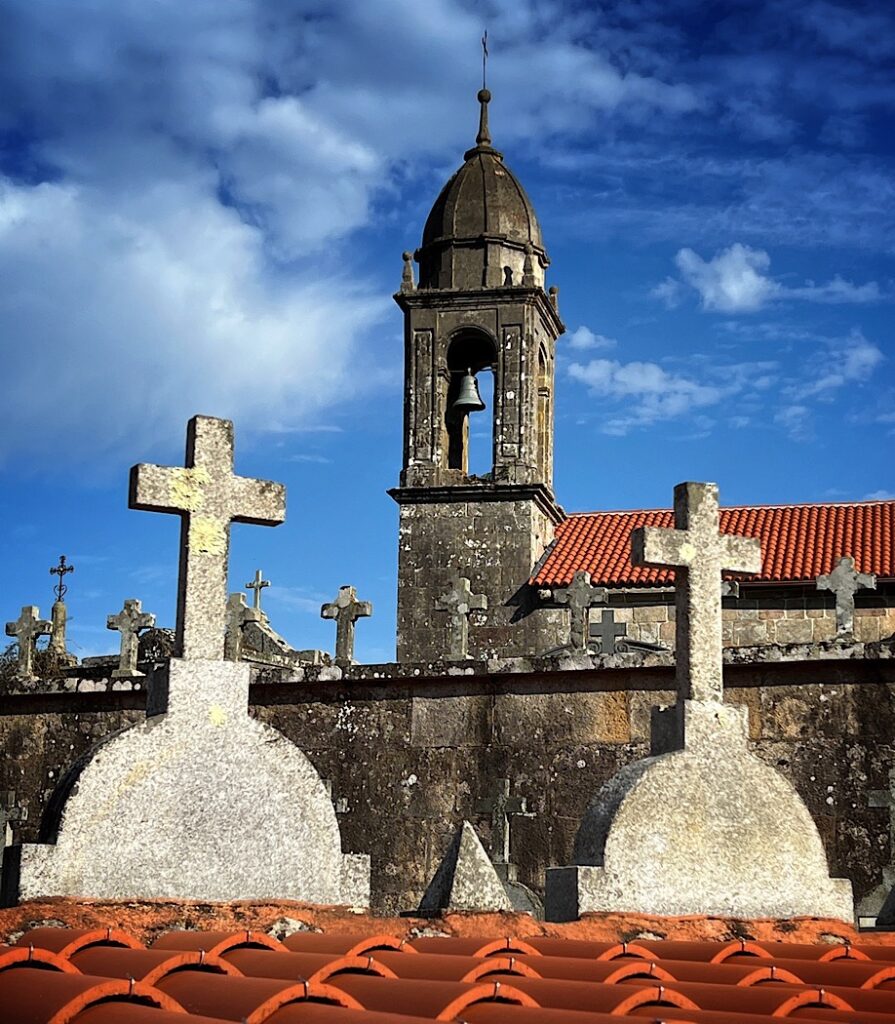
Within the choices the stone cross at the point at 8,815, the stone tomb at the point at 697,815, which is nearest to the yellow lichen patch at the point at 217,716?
the stone tomb at the point at 697,815

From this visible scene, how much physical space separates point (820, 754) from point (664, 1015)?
6.04 metres

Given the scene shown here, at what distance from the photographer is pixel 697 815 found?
614 cm

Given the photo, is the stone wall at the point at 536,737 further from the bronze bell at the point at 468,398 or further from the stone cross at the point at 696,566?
the bronze bell at the point at 468,398

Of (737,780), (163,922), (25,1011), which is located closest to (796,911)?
(737,780)

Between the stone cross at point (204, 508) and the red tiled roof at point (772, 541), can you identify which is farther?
the red tiled roof at point (772, 541)

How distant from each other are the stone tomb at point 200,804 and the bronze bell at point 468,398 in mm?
17630

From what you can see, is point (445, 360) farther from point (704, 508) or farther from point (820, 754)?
point (704, 508)

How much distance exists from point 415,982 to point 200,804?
2.10 metres

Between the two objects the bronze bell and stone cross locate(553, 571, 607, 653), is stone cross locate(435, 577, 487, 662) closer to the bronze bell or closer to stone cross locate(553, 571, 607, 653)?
stone cross locate(553, 571, 607, 653)

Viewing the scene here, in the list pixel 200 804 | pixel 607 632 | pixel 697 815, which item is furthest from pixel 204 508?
pixel 607 632

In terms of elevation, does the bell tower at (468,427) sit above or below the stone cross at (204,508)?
above

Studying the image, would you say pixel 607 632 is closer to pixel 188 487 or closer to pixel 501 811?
pixel 501 811

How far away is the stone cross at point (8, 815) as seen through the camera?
11.0 metres

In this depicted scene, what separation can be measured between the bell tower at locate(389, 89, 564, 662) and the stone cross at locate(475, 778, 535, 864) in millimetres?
13429
